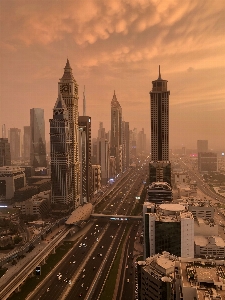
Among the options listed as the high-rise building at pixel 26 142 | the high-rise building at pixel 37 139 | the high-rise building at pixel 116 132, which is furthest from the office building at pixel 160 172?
the high-rise building at pixel 26 142

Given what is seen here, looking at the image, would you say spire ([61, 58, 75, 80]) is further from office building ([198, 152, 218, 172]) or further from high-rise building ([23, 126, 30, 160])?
high-rise building ([23, 126, 30, 160])

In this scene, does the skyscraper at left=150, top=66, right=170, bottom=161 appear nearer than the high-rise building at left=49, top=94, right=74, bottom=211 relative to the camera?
No

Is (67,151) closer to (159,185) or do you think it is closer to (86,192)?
(86,192)

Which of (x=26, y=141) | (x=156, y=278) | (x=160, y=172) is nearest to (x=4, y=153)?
(x=160, y=172)

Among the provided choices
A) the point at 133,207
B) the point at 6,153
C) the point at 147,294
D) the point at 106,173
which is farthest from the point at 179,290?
the point at 6,153

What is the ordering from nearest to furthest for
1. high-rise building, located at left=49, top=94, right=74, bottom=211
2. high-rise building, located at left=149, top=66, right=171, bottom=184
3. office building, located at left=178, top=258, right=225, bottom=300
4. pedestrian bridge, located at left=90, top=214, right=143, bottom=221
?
office building, located at left=178, top=258, right=225, bottom=300
pedestrian bridge, located at left=90, top=214, right=143, bottom=221
high-rise building, located at left=49, top=94, right=74, bottom=211
high-rise building, located at left=149, top=66, right=171, bottom=184

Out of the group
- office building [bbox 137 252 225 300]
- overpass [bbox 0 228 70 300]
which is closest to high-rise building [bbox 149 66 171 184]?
overpass [bbox 0 228 70 300]
